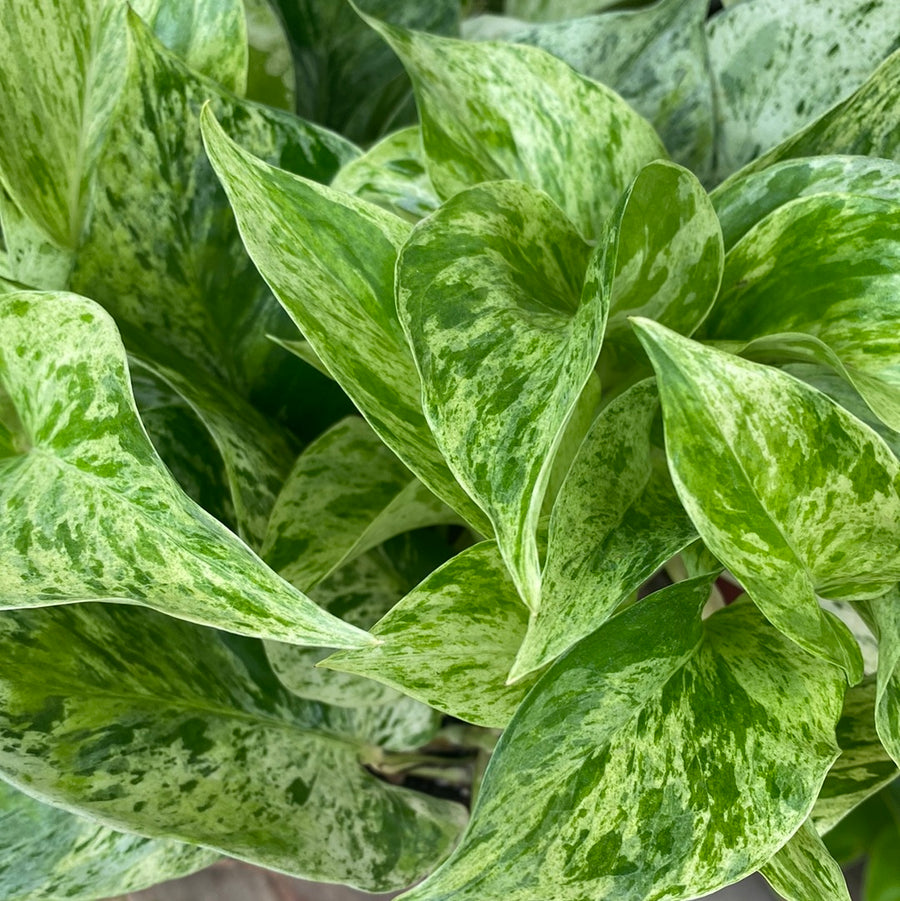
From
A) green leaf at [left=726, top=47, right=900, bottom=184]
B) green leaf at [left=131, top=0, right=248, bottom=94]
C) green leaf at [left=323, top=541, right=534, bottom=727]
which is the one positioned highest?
green leaf at [left=131, top=0, right=248, bottom=94]

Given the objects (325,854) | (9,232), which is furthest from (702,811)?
(9,232)

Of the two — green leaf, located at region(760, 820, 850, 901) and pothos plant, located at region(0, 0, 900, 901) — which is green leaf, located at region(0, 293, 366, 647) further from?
green leaf, located at region(760, 820, 850, 901)

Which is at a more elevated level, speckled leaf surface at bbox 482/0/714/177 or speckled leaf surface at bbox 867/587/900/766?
speckled leaf surface at bbox 482/0/714/177

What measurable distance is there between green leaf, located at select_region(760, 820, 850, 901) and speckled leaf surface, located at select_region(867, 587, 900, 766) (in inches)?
1.6

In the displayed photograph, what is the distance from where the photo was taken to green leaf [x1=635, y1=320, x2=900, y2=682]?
0.19 m

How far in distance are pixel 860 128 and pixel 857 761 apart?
7.3 inches

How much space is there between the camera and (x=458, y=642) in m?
0.26

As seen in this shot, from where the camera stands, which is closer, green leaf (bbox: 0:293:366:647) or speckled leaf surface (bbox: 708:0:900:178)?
green leaf (bbox: 0:293:366:647)

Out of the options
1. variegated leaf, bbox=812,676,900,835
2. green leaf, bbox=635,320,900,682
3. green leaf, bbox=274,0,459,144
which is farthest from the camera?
green leaf, bbox=274,0,459,144

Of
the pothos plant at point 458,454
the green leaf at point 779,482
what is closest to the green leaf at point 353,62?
the pothos plant at point 458,454

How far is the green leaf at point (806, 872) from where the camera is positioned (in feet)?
0.81

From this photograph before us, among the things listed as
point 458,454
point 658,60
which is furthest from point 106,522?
point 658,60

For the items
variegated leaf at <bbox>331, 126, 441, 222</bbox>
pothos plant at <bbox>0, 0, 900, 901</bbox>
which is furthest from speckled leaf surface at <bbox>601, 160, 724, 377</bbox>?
variegated leaf at <bbox>331, 126, 441, 222</bbox>

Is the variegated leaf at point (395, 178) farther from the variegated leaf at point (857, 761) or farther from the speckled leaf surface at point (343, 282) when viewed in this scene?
the variegated leaf at point (857, 761)
